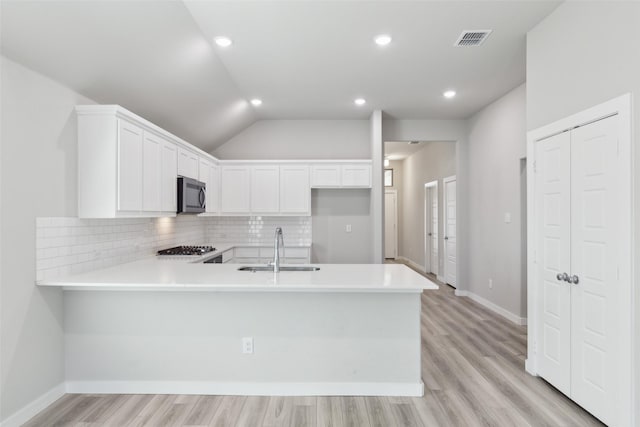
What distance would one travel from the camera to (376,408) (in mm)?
2508

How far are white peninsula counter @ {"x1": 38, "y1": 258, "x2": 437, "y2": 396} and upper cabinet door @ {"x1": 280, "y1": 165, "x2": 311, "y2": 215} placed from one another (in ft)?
9.32

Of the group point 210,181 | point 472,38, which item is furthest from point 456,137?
point 210,181

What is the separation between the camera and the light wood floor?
235 centimetres

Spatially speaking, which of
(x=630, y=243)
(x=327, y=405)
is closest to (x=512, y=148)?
(x=630, y=243)

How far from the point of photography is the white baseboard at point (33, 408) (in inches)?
88.6

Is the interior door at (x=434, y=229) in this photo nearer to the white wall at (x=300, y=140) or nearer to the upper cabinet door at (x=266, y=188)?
the white wall at (x=300, y=140)

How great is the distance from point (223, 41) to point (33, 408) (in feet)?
10.5

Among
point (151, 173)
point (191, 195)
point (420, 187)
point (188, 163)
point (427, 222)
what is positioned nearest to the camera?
point (151, 173)

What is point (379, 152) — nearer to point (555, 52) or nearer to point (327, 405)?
point (555, 52)

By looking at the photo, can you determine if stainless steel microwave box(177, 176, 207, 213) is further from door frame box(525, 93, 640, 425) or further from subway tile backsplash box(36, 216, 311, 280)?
door frame box(525, 93, 640, 425)

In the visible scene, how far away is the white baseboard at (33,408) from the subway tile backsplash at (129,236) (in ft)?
2.81

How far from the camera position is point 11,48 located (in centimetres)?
216

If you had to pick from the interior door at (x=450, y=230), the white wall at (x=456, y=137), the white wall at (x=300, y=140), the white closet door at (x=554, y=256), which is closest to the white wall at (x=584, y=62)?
the white closet door at (x=554, y=256)

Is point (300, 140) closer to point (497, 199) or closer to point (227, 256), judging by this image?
point (227, 256)
